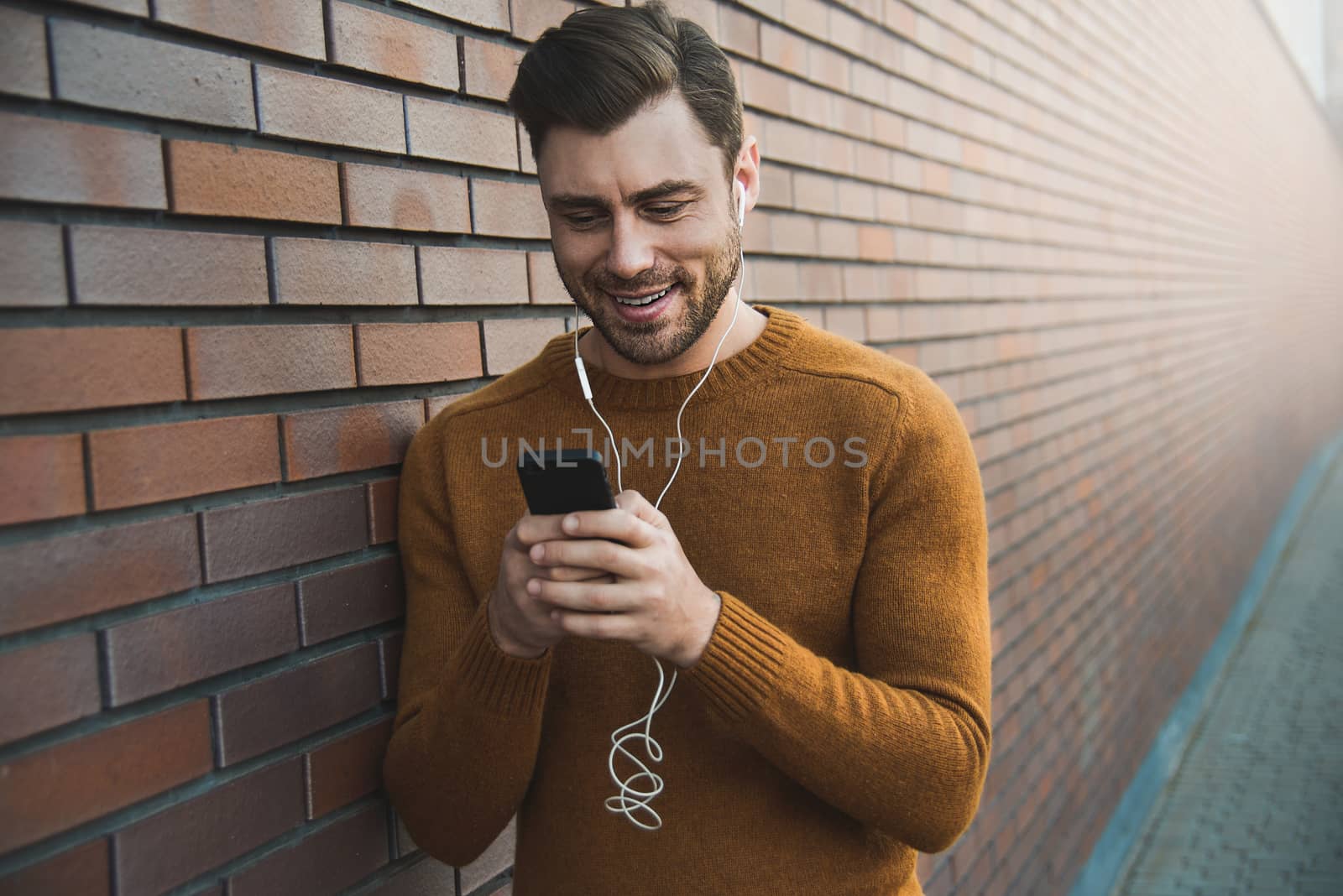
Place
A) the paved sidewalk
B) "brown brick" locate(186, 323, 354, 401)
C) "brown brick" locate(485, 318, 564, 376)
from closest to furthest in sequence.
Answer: "brown brick" locate(186, 323, 354, 401)
"brown brick" locate(485, 318, 564, 376)
the paved sidewalk

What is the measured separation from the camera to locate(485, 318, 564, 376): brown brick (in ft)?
6.54

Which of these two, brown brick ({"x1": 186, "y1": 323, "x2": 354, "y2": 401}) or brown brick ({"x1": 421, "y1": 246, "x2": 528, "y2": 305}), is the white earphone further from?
brown brick ({"x1": 186, "y1": 323, "x2": 354, "y2": 401})

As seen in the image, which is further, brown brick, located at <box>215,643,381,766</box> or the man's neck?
the man's neck

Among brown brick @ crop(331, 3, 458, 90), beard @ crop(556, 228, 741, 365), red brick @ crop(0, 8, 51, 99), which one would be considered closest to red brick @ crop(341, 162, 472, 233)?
brown brick @ crop(331, 3, 458, 90)

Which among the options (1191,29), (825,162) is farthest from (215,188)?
(1191,29)

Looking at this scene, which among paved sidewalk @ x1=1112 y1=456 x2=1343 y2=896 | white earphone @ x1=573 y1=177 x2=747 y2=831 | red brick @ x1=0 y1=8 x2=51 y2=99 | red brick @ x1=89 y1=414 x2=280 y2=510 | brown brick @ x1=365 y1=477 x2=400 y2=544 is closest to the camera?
red brick @ x1=0 y1=8 x2=51 y2=99

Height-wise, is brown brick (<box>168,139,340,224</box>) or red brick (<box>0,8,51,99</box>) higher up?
red brick (<box>0,8,51,99</box>)

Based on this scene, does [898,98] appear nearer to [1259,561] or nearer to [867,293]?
[867,293]

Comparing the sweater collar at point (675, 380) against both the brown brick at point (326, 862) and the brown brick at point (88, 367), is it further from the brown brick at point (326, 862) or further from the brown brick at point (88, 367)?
the brown brick at point (326, 862)

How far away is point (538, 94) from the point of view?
167cm

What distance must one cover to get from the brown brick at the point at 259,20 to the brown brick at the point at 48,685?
2.52 feet

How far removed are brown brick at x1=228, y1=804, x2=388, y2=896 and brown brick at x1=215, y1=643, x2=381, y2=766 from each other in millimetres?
153

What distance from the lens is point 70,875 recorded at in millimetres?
1267

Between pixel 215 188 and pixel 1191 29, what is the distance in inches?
299
